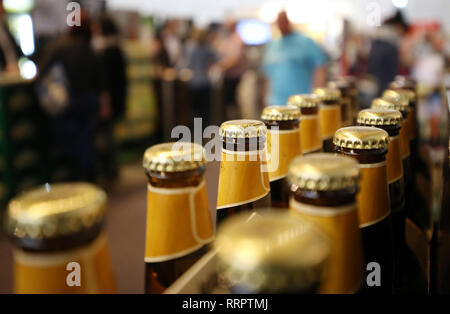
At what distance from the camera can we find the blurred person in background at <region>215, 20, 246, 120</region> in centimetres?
442

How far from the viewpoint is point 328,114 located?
0.87 metres

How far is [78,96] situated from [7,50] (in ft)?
3.19

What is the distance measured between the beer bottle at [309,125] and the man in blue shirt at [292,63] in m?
1.62

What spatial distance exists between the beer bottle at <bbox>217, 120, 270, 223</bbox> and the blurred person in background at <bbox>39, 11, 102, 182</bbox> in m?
2.42

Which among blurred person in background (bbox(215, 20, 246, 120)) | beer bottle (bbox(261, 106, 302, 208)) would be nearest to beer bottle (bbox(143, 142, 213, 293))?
beer bottle (bbox(261, 106, 302, 208))

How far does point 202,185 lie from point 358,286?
192 mm

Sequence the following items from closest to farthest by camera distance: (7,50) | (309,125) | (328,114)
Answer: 1. (309,125)
2. (328,114)
3. (7,50)

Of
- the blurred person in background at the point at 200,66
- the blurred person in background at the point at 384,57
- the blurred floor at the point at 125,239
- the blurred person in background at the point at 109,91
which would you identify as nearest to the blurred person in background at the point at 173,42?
the blurred person in background at the point at 200,66

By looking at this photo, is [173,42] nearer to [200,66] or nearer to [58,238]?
[200,66]

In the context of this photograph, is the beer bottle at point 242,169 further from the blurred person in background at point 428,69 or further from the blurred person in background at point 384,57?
the blurred person in background at point 428,69

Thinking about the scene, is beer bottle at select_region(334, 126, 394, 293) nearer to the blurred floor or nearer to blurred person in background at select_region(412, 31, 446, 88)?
the blurred floor

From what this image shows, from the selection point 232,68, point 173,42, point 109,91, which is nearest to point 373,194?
point 109,91

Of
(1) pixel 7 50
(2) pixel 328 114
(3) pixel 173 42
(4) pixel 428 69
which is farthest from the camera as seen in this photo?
(3) pixel 173 42
